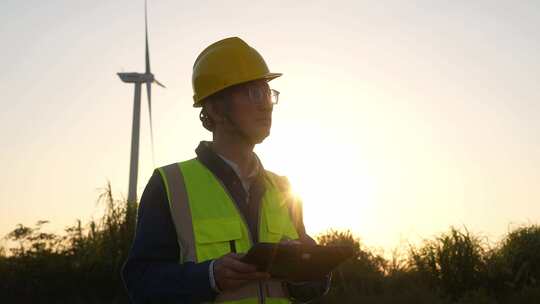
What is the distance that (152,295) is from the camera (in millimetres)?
3721

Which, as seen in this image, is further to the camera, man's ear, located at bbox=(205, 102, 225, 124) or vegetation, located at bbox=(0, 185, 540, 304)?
vegetation, located at bbox=(0, 185, 540, 304)

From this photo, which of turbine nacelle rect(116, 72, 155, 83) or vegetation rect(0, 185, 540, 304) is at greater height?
turbine nacelle rect(116, 72, 155, 83)

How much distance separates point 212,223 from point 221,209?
0.11 m

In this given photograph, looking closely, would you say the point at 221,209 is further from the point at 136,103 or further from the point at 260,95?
the point at 136,103

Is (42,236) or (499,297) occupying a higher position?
(42,236)

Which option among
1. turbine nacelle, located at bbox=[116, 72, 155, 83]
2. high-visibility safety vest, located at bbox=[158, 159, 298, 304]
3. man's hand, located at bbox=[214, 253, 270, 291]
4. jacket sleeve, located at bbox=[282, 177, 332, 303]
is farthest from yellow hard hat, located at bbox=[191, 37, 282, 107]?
turbine nacelle, located at bbox=[116, 72, 155, 83]

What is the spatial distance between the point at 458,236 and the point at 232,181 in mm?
12708

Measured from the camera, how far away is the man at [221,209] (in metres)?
3.66

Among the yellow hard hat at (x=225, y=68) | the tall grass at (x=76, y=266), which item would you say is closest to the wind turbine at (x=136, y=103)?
the tall grass at (x=76, y=266)

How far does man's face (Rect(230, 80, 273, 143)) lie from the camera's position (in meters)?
4.18

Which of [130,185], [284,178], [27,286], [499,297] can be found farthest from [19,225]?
[284,178]

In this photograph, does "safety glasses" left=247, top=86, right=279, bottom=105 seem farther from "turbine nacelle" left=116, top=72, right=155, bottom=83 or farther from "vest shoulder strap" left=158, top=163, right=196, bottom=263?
"turbine nacelle" left=116, top=72, right=155, bottom=83

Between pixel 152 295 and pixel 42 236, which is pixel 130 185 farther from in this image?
pixel 152 295

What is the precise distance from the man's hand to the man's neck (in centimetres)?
84
